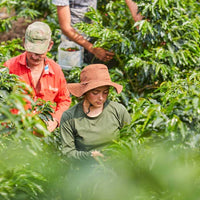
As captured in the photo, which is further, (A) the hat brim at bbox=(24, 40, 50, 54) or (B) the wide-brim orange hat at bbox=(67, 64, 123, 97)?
(A) the hat brim at bbox=(24, 40, 50, 54)

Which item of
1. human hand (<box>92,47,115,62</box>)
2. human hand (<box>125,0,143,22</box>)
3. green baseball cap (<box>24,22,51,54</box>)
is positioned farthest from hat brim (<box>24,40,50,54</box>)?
human hand (<box>125,0,143,22</box>)

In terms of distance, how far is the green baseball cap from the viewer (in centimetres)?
391

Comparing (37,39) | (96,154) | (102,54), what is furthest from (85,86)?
(102,54)

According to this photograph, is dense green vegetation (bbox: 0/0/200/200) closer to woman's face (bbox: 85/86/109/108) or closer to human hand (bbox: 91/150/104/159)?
human hand (bbox: 91/150/104/159)

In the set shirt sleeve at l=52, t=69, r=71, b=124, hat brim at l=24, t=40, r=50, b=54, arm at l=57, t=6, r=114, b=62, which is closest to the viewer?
hat brim at l=24, t=40, r=50, b=54

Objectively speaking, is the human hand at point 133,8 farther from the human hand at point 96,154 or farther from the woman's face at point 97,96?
the human hand at point 96,154

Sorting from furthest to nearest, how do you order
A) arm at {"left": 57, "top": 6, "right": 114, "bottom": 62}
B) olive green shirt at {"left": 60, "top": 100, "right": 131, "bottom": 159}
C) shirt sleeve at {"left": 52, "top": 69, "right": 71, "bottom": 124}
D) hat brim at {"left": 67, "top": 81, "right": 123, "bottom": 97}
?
arm at {"left": 57, "top": 6, "right": 114, "bottom": 62} < shirt sleeve at {"left": 52, "top": 69, "right": 71, "bottom": 124} < olive green shirt at {"left": 60, "top": 100, "right": 131, "bottom": 159} < hat brim at {"left": 67, "top": 81, "right": 123, "bottom": 97}

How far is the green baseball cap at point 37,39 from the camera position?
12.8ft

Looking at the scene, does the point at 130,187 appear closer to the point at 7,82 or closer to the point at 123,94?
the point at 7,82

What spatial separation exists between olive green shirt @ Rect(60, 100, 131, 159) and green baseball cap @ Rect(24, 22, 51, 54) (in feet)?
2.93

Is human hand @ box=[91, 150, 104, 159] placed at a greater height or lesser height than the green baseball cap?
lesser

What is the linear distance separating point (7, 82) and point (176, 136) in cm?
133

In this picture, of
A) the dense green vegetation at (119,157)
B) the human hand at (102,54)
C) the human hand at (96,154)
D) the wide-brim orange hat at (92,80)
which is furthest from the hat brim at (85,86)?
the human hand at (102,54)

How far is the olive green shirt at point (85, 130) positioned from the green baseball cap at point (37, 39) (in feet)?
2.93
